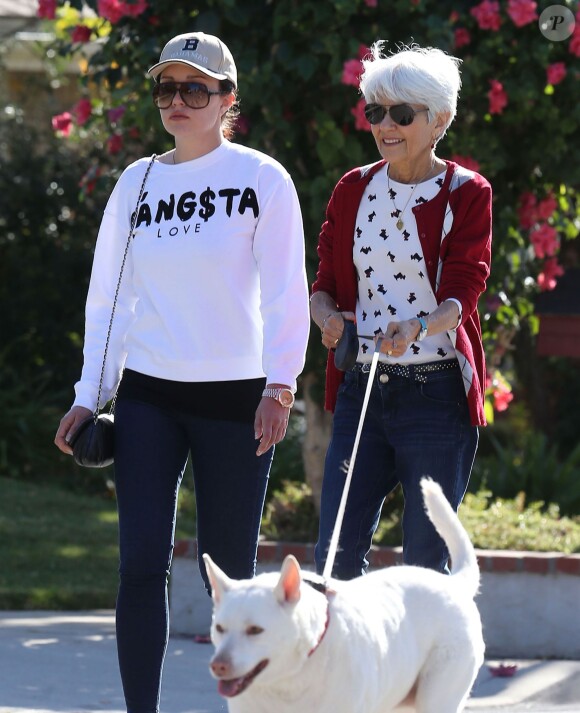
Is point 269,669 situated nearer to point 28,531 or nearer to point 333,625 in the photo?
point 333,625

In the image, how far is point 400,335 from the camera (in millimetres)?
→ 4016

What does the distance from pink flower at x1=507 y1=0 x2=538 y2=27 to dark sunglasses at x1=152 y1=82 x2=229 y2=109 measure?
336 centimetres

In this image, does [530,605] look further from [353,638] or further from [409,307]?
[353,638]

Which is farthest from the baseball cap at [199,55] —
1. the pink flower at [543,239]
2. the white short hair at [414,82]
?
the pink flower at [543,239]

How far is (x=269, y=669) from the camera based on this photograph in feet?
9.89

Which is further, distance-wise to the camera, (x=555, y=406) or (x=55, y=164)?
(x=555, y=406)

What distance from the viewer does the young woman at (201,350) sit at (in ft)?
13.3

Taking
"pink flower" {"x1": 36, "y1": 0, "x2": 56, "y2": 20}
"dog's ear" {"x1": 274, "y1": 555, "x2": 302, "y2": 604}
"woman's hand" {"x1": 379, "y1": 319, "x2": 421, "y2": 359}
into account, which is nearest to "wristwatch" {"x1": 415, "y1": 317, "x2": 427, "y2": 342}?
"woman's hand" {"x1": 379, "y1": 319, "x2": 421, "y2": 359}

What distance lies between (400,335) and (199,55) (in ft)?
3.29

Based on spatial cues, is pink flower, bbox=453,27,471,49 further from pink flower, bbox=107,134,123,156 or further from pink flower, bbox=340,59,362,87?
pink flower, bbox=107,134,123,156

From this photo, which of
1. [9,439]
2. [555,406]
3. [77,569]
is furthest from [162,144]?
[555,406]

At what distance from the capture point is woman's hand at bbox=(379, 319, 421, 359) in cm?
401

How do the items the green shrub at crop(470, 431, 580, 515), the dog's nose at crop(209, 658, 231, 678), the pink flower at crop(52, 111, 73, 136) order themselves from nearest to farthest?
the dog's nose at crop(209, 658, 231, 678)
the pink flower at crop(52, 111, 73, 136)
the green shrub at crop(470, 431, 580, 515)

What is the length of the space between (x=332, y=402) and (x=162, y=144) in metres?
3.79
